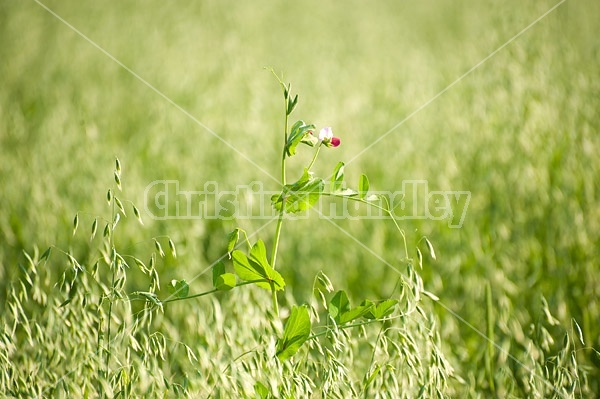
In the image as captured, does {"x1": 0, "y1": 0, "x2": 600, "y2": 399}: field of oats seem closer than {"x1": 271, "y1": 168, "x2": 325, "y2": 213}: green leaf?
No

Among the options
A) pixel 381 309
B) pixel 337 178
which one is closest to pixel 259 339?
pixel 381 309

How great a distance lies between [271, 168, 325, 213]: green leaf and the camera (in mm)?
1159

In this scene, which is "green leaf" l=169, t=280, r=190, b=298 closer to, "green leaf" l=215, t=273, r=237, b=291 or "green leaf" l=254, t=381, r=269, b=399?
"green leaf" l=215, t=273, r=237, b=291

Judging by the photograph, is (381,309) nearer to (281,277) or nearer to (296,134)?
(281,277)

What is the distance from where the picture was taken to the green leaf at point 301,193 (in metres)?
1.16

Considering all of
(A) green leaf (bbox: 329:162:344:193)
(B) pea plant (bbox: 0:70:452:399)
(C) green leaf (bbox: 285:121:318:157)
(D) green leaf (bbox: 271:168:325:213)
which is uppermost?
(C) green leaf (bbox: 285:121:318:157)

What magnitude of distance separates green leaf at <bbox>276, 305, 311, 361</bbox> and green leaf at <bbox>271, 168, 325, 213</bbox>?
0.19 metres

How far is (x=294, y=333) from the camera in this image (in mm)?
1203

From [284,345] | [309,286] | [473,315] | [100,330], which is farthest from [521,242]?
[100,330]

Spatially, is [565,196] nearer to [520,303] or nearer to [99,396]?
[520,303]

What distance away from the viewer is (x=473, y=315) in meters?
1.90

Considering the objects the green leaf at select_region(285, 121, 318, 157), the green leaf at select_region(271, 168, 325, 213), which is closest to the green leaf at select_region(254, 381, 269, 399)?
the green leaf at select_region(271, 168, 325, 213)

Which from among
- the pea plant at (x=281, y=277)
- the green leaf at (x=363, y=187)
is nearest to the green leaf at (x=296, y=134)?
the pea plant at (x=281, y=277)

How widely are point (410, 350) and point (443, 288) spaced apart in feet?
2.60
